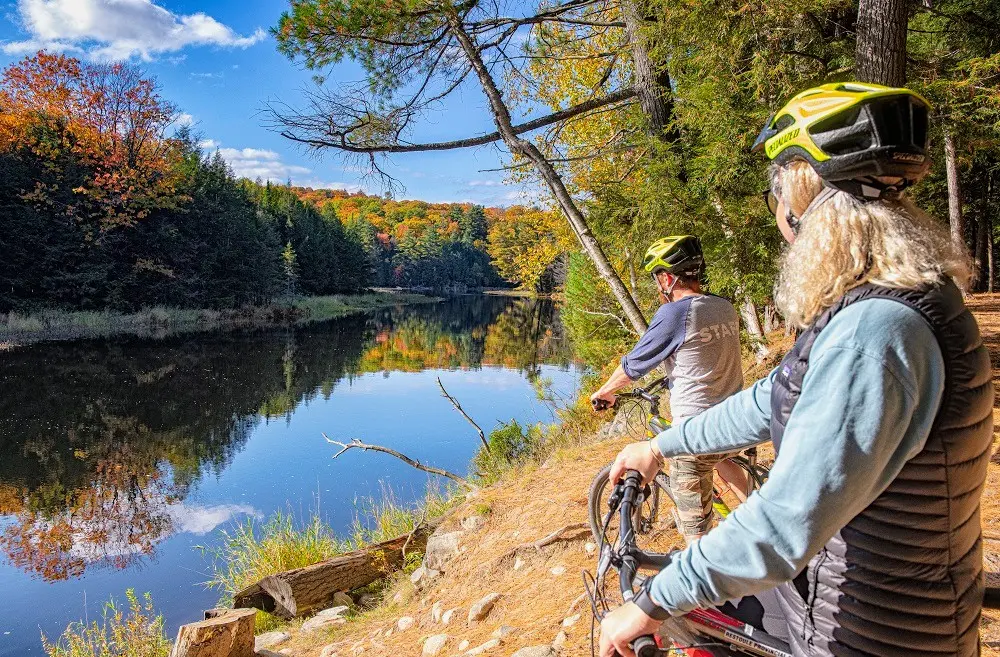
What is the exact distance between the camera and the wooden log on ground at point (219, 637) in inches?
149

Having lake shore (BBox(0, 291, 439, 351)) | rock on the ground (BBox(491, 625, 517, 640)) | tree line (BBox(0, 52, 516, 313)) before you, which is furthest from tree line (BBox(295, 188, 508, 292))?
rock on the ground (BBox(491, 625, 517, 640))

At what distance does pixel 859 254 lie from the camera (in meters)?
1.16

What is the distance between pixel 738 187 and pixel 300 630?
18.5 feet

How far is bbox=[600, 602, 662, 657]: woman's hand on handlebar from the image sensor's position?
1269mm

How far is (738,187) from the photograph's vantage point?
6066 millimetres

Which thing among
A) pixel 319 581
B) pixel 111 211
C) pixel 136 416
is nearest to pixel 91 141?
pixel 111 211

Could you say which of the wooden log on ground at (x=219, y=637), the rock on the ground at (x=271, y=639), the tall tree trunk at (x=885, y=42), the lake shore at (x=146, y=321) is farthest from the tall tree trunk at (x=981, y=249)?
the lake shore at (x=146, y=321)

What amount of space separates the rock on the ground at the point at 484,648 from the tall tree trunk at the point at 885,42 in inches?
180

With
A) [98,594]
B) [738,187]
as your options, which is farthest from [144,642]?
[738,187]

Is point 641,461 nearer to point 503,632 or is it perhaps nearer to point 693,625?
point 693,625

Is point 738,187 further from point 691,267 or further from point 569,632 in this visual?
point 569,632

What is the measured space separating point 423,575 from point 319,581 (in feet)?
4.03

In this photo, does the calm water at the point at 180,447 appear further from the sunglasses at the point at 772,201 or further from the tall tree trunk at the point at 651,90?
the sunglasses at the point at 772,201

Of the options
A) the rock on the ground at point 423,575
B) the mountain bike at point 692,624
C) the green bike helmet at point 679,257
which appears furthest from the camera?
the rock on the ground at point 423,575
